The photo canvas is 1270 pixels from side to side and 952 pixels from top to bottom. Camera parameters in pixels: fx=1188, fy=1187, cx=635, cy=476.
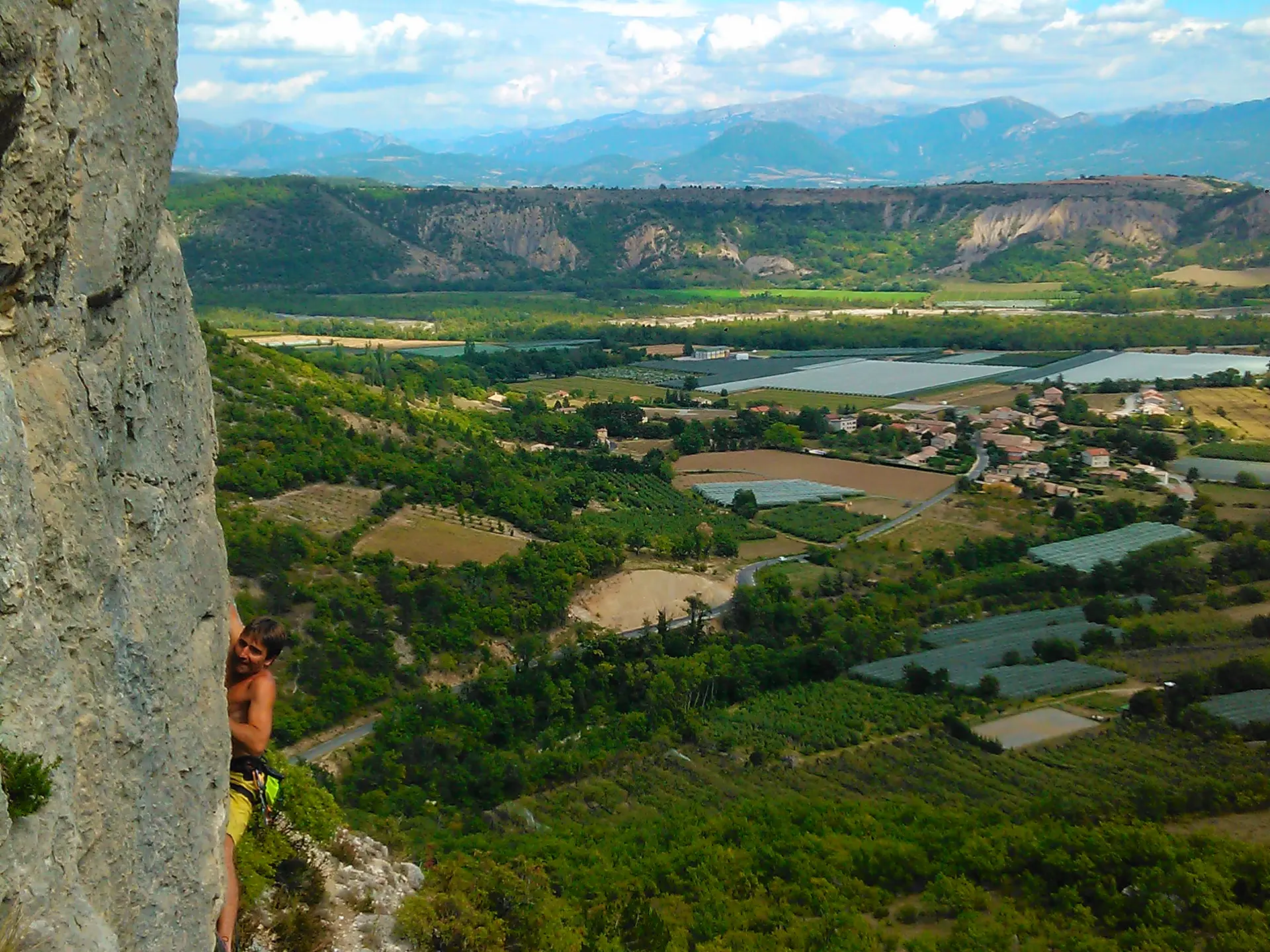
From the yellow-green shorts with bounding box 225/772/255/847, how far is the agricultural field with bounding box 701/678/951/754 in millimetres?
25138

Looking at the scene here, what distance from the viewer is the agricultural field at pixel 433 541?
44.0 meters

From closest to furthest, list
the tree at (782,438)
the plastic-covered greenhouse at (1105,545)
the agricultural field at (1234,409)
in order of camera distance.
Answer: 1. the plastic-covered greenhouse at (1105,545)
2. the tree at (782,438)
3. the agricultural field at (1234,409)

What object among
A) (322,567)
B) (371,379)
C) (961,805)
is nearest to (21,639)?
(961,805)

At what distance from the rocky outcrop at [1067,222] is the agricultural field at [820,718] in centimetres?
13485

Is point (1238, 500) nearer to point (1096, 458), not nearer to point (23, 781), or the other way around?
point (1096, 458)

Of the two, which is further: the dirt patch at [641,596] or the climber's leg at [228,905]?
the dirt patch at [641,596]

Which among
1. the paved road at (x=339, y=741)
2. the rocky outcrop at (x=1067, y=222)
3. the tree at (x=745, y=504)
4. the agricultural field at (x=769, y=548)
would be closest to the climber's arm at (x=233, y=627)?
the paved road at (x=339, y=741)

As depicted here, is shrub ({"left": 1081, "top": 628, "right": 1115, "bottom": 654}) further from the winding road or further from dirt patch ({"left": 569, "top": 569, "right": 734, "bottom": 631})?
dirt patch ({"left": 569, "top": 569, "right": 734, "bottom": 631})

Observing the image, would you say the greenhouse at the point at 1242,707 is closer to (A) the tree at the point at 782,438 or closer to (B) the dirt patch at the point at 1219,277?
(A) the tree at the point at 782,438

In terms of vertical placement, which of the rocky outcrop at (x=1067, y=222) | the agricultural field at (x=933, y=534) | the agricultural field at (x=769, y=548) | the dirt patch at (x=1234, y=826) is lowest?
the agricultural field at (x=769, y=548)

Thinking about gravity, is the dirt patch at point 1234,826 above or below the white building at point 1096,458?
below

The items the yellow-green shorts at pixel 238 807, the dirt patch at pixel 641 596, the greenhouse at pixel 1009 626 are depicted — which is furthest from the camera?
the dirt patch at pixel 641 596

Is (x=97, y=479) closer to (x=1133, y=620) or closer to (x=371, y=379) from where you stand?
(x=1133, y=620)

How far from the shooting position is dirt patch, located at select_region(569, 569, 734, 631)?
43.5m
